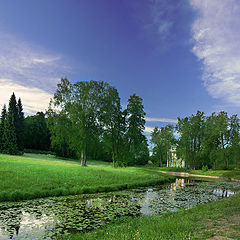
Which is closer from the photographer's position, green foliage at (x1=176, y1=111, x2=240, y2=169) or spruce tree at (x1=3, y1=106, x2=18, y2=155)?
spruce tree at (x1=3, y1=106, x2=18, y2=155)

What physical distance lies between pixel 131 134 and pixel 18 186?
95.5 feet

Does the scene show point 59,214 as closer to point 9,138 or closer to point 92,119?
point 92,119

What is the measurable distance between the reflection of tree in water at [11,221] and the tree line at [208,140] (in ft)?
175

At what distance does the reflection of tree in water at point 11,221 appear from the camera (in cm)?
842

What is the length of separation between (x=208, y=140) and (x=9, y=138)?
5774 centimetres

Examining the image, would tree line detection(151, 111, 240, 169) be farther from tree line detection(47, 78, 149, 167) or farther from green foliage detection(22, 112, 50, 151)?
green foliage detection(22, 112, 50, 151)

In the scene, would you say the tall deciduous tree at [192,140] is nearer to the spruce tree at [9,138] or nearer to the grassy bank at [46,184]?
the grassy bank at [46,184]

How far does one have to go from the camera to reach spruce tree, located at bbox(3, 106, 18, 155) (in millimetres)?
53406

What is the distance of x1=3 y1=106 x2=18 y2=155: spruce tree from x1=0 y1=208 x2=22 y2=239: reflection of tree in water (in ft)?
157

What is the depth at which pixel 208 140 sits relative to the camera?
58250 mm

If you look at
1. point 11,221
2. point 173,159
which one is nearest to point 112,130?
point 11,221

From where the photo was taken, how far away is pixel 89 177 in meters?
21.7

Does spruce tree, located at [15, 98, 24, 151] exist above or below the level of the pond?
above

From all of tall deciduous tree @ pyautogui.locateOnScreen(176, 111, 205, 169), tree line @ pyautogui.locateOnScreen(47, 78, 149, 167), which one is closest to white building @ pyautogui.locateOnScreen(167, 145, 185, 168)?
tall deciduous tree @ pyautogui.locateOnScreen(176, 111, 205, 169)
